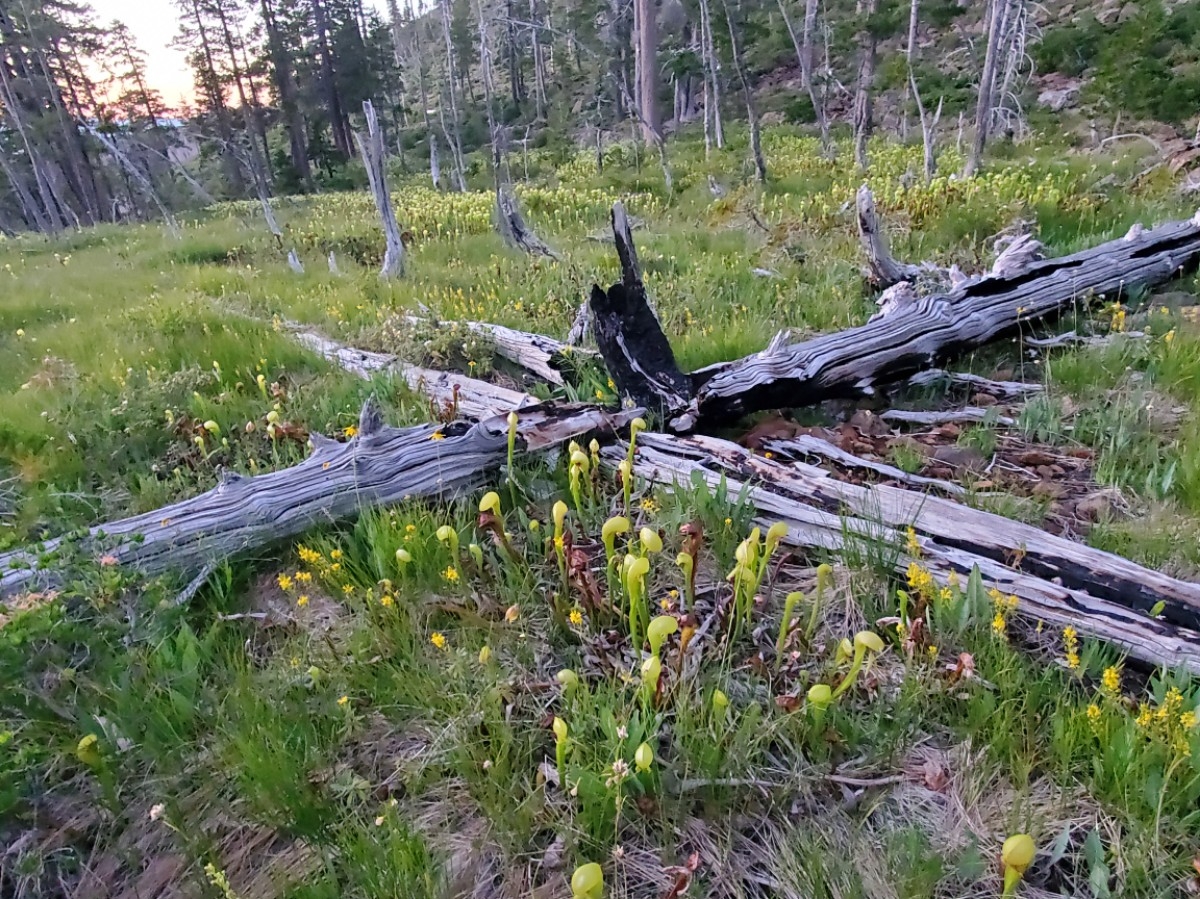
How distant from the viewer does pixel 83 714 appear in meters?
2.15

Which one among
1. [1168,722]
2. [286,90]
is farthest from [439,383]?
[286,90]

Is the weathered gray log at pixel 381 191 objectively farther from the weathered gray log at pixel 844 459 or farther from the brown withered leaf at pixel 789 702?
the brown withered leaf at pixel 789 702

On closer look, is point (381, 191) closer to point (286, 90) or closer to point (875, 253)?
point (875, 253)

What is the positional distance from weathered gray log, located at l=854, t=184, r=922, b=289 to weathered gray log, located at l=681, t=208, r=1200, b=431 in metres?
0.96

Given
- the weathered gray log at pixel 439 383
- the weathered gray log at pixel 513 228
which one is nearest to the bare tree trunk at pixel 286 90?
the weathered gray log at pixel 513 228

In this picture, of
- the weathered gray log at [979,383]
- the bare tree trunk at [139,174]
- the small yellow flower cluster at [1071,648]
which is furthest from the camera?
the bare tree trunk at [139,174]

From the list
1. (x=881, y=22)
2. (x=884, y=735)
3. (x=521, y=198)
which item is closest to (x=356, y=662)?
(x=884, y=735)

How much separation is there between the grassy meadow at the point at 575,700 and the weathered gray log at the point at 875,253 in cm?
211

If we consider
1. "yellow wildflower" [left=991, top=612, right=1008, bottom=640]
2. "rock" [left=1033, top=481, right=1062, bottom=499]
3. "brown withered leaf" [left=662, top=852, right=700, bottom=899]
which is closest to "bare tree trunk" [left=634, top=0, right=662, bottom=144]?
"rock" [left=1033, top=481, right=1062, bottom=499]

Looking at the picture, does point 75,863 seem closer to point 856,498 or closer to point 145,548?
point 145,548

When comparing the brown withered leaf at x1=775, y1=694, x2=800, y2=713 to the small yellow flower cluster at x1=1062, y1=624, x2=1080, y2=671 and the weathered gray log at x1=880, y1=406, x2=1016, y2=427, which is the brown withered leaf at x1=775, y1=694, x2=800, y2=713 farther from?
the weathered gray log at x1=880, y1=406, x2=1016, y2=427

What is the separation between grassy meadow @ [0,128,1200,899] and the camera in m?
1.76

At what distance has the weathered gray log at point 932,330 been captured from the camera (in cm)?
372

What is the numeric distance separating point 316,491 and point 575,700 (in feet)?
5.44
